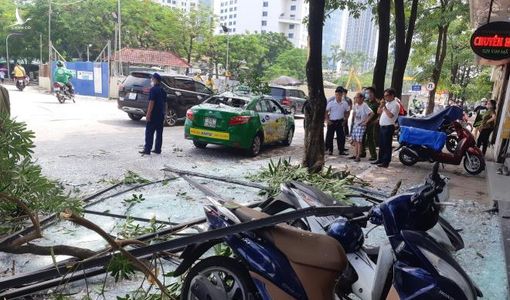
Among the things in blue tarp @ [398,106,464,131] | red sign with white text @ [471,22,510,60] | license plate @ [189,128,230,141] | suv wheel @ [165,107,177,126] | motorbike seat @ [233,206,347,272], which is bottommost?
suv wheel @ [165,107,177,126]

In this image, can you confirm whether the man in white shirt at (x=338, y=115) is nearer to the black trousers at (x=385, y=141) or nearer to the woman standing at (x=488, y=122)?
the black trousers at (x=385, y=141)

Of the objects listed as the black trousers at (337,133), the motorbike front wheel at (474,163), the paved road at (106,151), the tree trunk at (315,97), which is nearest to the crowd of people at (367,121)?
the black trousers at (337,133)

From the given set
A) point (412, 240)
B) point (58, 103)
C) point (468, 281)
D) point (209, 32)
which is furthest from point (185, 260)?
point (209, 32)

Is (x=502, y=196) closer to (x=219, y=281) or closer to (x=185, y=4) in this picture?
(x=219, y=281)

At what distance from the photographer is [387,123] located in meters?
8.65

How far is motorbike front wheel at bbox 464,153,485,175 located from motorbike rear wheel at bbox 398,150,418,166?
40.8 inches

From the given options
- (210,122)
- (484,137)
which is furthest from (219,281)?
(484,137)

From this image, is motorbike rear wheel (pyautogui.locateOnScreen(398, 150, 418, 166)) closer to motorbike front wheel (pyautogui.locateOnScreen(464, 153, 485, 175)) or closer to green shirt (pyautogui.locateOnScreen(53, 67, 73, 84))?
motorbike front wheel (pyautogui.locateOnScreen(464, 153, 485, 175))

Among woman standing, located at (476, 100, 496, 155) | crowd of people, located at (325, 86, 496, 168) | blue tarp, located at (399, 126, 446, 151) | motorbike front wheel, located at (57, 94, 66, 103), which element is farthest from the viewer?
motorbike front wheel, located at (57, 94, 66, 103)

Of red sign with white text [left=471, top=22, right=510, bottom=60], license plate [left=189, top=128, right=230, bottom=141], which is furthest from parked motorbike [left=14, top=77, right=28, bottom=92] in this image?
red sign with white text [left=471, top=22, right=510, bottom=60]

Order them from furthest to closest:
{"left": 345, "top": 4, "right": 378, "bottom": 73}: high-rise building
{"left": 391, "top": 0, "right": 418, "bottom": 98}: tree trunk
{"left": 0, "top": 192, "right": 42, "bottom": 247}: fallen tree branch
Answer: {"left": 345, "top": 4, "right": 378, "bottom": 73}: high-rise building < {"left": 391, "top": 0, "right": 418, "bottom": 98}: tree trunk < {"left": 0, "top": 192, "right": 42, "bottom": 247}: fallen tree branch

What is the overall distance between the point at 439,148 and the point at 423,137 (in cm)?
39

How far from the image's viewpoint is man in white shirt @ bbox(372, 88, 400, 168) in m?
8.54

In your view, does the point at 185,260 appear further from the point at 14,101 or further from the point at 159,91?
the point at 14,101
